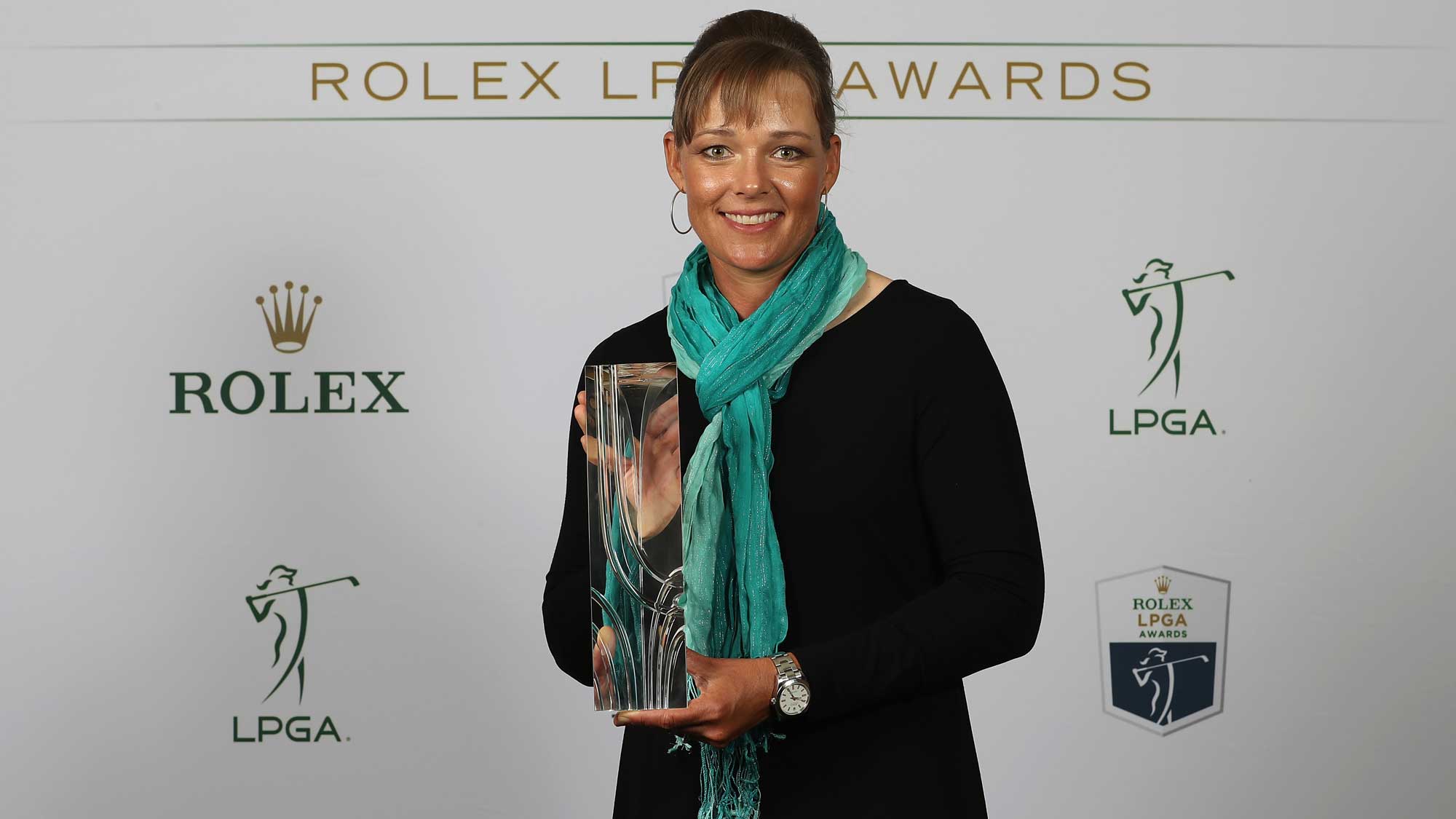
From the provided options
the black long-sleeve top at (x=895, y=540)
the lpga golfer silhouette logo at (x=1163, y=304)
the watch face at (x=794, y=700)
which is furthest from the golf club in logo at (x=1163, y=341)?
the watch face at (x=794, y=700)

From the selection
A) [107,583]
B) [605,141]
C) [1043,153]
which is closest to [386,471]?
[107,583]

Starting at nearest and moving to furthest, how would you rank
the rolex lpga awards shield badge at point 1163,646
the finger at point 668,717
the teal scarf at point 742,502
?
the finger at point 668,717 → the teal scarf at point 742,502 → the rolex lpga awards shield badge at point 1163,646

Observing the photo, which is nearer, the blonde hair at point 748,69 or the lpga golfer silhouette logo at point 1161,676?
the blonde hair at point 748,69

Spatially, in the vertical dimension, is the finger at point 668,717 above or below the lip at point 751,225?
below

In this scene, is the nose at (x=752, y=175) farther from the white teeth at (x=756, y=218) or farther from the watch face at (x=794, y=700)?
the watch face at (x=794, y=700)

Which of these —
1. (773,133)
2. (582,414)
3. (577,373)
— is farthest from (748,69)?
(577,373)

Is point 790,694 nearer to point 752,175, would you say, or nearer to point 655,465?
point 655,465

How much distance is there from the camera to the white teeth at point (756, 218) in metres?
1.17

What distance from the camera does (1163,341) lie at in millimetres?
2180

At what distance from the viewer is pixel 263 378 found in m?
2.20

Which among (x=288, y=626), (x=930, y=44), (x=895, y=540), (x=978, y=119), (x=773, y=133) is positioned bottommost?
(x=288, y=626)

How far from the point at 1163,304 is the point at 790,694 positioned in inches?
55.3

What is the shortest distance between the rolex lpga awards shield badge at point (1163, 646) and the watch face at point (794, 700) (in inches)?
50.8

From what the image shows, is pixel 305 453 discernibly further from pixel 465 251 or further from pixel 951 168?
pixel 951 168
